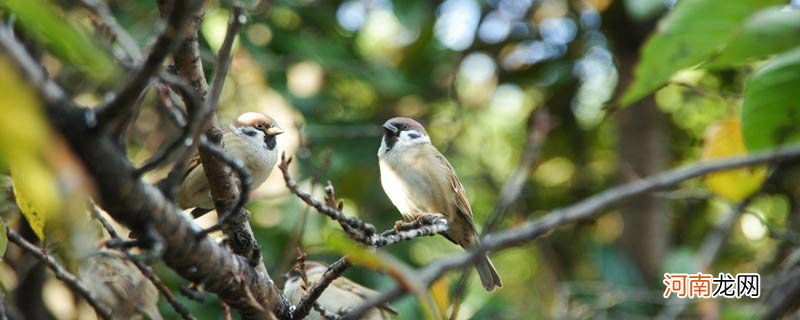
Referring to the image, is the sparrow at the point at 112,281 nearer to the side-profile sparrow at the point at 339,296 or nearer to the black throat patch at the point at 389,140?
the side-profile sparrow at the point at 339,296

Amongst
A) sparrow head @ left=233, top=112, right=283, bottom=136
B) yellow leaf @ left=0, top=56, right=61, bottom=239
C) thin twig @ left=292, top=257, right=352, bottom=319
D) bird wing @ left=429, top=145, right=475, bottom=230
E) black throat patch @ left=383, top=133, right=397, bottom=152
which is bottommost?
bird wing @ left=429, top=145, right=475, bottom=230

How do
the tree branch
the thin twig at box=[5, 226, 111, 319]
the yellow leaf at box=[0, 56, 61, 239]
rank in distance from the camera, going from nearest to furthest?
the yellow leaf at box=[0, 56, 61, 239], the tree branch, the thin twig at box=[5, 226, 111, 319]

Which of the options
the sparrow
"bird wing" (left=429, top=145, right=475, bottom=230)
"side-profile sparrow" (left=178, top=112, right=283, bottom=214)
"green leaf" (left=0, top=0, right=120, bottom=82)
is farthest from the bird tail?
"green leaf" (left=0, top=0, right=120, bottom=82)

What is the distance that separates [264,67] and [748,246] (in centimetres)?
346

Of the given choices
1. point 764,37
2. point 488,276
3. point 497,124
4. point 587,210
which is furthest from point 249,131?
point 497,124

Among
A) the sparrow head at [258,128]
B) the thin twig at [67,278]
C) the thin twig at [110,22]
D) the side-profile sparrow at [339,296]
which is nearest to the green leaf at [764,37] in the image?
the thin twig at [110,22]

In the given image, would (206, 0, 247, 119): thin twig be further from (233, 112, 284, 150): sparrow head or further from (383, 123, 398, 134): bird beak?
(383, 123, 398, 134): bird beak

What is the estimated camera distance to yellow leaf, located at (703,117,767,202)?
2586 mm

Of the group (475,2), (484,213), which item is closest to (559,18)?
(475,2)

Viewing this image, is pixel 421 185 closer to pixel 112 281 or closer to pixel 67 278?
pixel 112 281

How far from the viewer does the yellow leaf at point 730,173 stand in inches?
102

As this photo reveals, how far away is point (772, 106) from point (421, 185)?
7.78 feet

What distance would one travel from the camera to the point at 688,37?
1430 mm

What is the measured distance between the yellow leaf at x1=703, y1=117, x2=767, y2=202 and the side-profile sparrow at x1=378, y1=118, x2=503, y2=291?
105 cm
